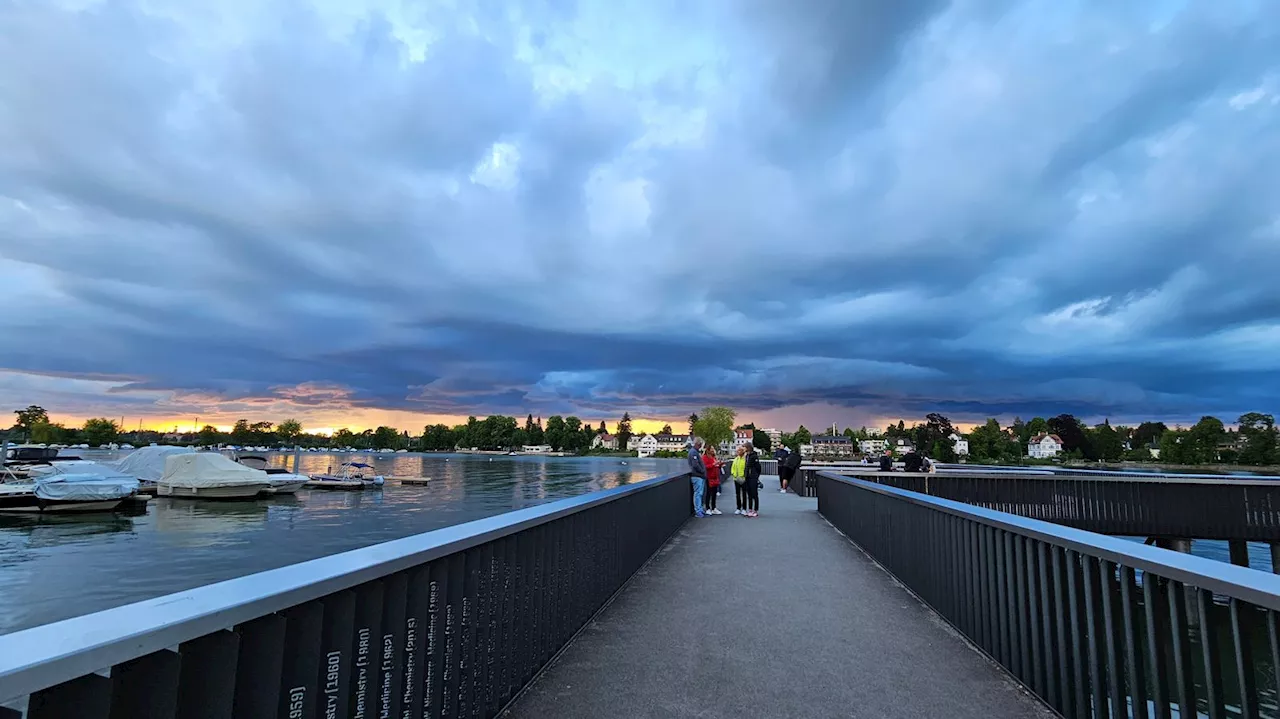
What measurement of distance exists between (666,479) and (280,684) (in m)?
8.96

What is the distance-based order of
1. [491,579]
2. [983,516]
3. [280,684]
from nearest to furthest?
[280,684] → [491,579] → [983,516]

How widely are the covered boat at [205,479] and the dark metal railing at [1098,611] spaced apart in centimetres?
5405

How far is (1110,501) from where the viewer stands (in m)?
16.7

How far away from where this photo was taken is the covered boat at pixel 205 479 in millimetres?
47094

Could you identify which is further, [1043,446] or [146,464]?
[1043,446]

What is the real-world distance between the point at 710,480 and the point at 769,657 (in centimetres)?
1081

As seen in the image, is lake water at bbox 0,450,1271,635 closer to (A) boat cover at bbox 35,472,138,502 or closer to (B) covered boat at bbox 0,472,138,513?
(B) covered boat at bbox 0,472,138,513

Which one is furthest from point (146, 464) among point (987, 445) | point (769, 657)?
point (987, 445)

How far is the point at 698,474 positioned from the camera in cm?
1388

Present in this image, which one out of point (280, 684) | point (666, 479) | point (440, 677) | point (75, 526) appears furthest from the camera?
point (75, 526)

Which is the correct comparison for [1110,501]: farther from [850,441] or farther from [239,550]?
[850,441]

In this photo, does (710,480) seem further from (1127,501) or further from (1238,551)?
(1238,551)

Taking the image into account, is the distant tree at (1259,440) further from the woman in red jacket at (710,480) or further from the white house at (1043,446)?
the woman in red jacket at (710,480)

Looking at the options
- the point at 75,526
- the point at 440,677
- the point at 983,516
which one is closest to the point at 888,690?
the point at 983,516
